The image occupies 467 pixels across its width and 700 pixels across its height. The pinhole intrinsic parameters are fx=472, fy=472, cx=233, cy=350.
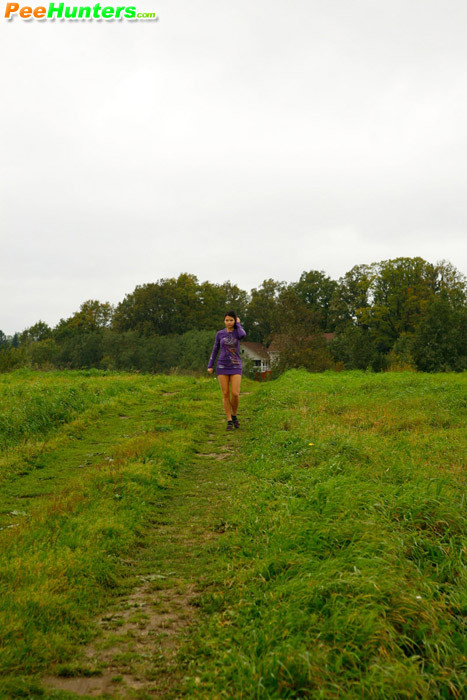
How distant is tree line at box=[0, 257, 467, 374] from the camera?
31.9 meters

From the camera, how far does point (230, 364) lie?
35.0ft

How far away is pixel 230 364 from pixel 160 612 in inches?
297

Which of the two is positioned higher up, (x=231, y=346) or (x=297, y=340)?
(x=297, y=340)

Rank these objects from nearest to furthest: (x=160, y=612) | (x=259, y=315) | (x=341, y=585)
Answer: (x=341, y=585) < (x=160, y=612) < (x=259, y=315)

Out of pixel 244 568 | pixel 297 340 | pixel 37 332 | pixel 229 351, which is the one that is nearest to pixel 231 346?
pixel 229 351

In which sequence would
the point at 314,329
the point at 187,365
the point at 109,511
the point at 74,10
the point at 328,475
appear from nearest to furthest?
the point at 109,511, the point at 328,475, the point at 74,10, the point at 314,329, the point at 187,365

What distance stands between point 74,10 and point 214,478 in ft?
46.1

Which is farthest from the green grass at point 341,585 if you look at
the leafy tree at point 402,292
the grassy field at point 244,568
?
the leafy tree at point 402,292

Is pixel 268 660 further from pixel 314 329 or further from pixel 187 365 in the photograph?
pixel 187 365

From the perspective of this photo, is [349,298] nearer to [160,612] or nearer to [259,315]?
[259,315]

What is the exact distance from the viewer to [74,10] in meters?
13.5

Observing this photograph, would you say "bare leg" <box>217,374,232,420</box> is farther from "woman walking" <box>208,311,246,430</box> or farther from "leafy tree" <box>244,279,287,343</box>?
"leafy tree" <box>244,279,287,343</box>

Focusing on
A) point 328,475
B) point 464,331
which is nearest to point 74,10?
point 328,475

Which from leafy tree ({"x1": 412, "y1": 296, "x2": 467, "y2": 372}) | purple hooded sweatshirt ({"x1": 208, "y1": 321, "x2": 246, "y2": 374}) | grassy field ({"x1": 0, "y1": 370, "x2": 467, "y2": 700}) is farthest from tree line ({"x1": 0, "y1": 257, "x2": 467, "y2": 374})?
grassy field ({"x1": 0, "y1": 370, "x2": 467, "y2": 700})
